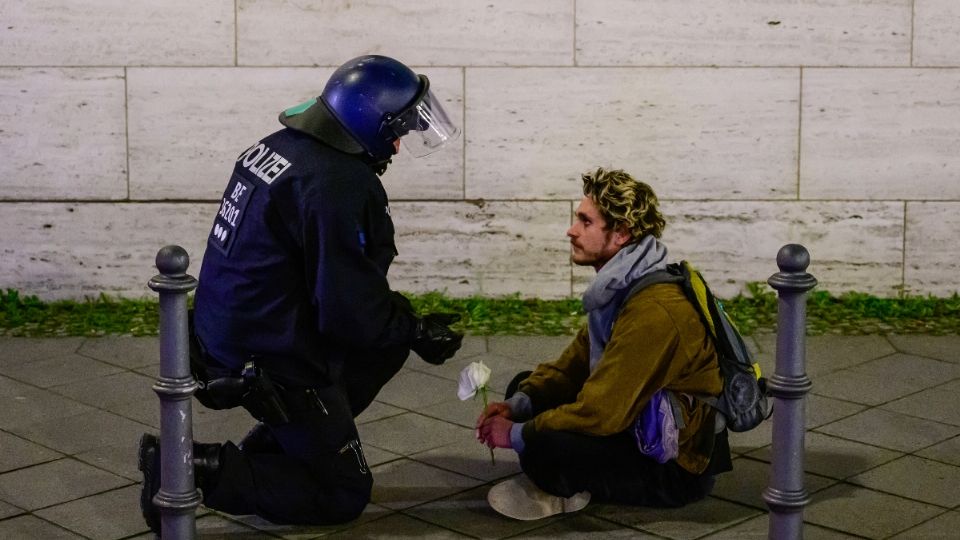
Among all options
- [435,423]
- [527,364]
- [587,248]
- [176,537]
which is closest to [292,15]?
[527,364]

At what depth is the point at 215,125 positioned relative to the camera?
795cm

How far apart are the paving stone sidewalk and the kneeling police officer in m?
0.18

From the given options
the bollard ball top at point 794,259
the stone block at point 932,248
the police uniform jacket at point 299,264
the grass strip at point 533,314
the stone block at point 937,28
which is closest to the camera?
the bollard ball top at point 794,259

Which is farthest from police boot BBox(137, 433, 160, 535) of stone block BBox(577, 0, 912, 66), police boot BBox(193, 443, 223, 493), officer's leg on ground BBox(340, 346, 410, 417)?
stone block BBox(577, 0, 912, 66)

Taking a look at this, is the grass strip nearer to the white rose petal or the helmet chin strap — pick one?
the white rose petal

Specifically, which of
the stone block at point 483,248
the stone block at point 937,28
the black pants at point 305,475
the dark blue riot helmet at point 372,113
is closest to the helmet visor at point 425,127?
the dark blue riot helmet at point 372,113

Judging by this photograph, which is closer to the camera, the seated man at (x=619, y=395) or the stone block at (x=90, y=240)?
the seated man at (x=619, y=395)

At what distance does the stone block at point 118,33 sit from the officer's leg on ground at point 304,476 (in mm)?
3750

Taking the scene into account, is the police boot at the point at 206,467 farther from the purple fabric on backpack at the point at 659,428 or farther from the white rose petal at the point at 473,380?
the purple fabric on backpack at the point at 659,428

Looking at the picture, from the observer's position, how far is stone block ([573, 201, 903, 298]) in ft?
26.2

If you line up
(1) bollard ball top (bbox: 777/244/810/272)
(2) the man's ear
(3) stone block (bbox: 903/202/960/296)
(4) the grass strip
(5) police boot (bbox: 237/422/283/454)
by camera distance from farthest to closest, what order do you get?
(3) stone block (bbox: 903/202/960/296) < (4) the grass strip < (5) police boot (bbox: 237/422/283/454) < (2) the man's ear < (1) bollard ball top (bbox: 777/244/810/272)

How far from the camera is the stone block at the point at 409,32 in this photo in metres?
7.88

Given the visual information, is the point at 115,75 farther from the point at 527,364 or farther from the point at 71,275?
the point at 527,364

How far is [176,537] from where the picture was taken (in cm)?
416
